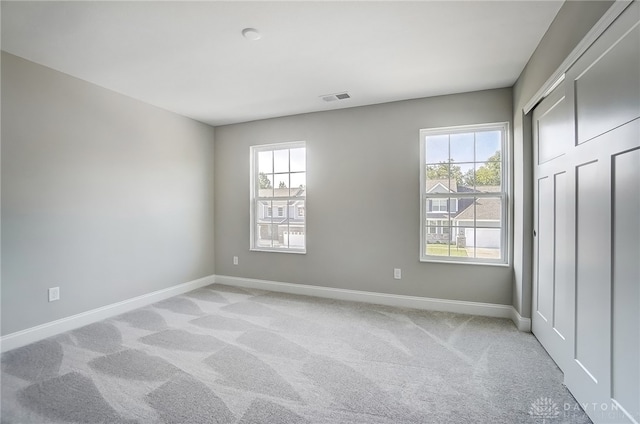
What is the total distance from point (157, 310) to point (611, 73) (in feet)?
14.2

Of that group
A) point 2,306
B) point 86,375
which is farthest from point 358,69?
point 2,306

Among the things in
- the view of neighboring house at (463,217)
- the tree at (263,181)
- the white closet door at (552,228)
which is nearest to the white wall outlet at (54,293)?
the tree at (263,181)

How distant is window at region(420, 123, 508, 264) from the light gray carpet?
2.61ft

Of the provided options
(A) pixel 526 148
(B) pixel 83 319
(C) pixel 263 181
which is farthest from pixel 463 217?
(B) pixel 83 319

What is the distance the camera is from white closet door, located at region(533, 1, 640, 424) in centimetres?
133

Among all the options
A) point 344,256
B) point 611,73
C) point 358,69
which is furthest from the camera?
point 344,256

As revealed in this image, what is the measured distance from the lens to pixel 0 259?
2.45m

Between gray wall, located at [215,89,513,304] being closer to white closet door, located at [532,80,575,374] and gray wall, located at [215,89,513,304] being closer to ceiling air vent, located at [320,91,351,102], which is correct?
ceiling air vent, located at [320,91,351,102]

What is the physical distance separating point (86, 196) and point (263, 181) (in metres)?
2.18

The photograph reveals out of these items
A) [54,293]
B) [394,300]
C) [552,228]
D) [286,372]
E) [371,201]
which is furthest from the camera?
[371,201]

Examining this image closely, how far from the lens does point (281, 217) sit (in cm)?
441

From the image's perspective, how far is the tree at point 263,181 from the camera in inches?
177

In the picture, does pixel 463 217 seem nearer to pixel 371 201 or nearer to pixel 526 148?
pixel 526 148

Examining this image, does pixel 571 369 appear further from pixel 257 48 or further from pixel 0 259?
pixel 0 259
